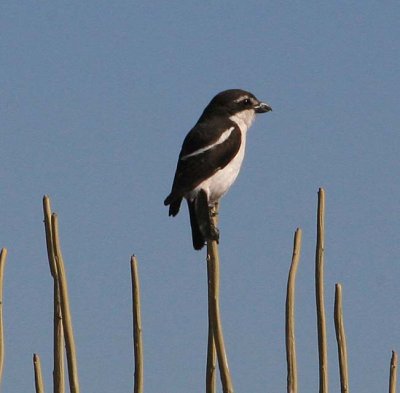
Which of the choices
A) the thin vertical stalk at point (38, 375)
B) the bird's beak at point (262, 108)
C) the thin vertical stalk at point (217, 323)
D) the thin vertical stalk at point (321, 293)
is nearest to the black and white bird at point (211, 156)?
the bird's beak at point (262, 108)

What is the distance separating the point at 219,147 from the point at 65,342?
5468mm

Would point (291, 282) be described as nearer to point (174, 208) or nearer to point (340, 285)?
point (340, 285)

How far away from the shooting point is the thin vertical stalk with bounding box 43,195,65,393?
6.92 m

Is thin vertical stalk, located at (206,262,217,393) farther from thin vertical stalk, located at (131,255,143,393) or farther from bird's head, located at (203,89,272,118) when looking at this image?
bird's head, located at (203,89,272,118)

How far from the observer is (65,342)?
6.84 meters

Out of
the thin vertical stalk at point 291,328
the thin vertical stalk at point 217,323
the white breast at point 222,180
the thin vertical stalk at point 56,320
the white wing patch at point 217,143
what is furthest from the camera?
the white wing patch at point 217,143

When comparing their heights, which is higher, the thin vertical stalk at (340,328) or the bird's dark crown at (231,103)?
the bird's dark crown at (231,103)

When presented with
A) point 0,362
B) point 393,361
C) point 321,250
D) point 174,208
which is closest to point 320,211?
point 321,250

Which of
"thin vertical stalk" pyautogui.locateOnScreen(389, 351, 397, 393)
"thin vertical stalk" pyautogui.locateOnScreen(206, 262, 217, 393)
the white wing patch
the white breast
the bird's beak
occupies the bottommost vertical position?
"thin vertical stalk" pyautogui.locateOnScreen(389, 351, 397, 393)

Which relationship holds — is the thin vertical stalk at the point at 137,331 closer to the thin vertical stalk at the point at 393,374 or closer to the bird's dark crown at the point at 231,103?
the thin vertical stalk at the point at 393,374

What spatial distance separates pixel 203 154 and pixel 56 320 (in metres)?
5.10

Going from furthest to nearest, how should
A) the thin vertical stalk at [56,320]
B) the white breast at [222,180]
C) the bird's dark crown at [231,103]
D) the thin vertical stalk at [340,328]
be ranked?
the bird's dark crown at [231,103]
the white breast at [222,180]
the thin vertical stalk at [340,328]
the thin vertical stalk at [56,320]

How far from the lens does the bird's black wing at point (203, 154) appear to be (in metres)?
11.6

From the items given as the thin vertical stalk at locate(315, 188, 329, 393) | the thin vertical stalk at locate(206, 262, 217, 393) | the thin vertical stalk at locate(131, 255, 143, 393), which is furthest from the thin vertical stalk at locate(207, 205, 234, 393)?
the thin vertical stalk at locate(315, 188, 329, 393)
